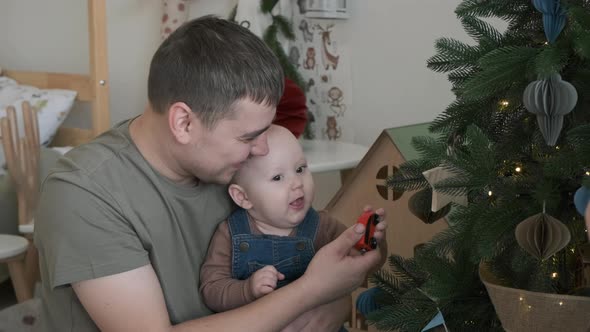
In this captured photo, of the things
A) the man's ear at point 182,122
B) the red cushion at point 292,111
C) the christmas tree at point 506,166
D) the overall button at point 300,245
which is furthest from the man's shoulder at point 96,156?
the red cushion at point 292,111

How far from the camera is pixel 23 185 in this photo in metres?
2.79

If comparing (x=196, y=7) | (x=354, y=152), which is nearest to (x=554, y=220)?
(x=354, y=152)

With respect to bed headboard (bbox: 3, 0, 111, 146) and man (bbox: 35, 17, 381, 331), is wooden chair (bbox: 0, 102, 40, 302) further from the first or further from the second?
man (bbox: 35, 17, 381, 331)

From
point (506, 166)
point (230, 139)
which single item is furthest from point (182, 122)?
point (506, 166)

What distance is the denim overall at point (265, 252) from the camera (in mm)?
1477

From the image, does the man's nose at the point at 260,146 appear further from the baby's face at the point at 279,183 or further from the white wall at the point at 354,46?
the white wall at the point at 354,46

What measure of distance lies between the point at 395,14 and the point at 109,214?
163 cm

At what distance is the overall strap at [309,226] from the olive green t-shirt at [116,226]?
158mm

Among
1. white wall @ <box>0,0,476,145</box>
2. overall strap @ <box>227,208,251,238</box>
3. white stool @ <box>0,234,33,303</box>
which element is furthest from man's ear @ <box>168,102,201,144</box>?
white stool @ <box>0,234,33,303</box>

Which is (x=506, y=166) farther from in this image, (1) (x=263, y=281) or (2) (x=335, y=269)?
(1) (x=263, y=281)

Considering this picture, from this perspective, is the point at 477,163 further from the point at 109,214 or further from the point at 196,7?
the point at 196,7

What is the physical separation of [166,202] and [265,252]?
216mm

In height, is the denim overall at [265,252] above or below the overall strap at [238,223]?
below

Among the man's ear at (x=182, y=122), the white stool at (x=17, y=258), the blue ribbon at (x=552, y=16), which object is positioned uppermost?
the blue ribbon at (x=552, y=16)
